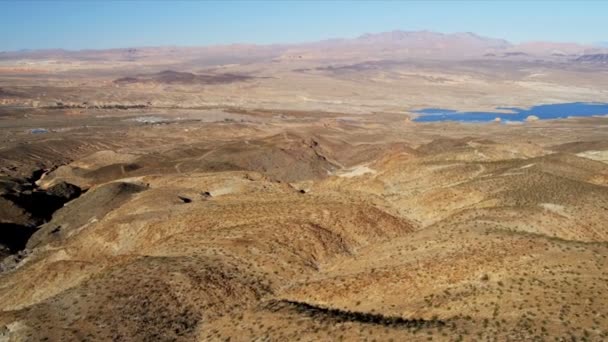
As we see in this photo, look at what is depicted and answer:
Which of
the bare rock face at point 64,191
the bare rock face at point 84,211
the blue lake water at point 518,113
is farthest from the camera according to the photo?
the blue lake water at point 518,113

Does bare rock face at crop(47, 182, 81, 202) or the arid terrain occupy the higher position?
the arid terrain

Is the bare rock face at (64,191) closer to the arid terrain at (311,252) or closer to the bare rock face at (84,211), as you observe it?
the arid terrain at (311,252)

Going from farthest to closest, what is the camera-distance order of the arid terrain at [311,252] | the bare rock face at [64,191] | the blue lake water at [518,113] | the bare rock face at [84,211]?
the blue lake water at [518,113] → the bare rock face at [64,191] → the bare rock face at [84,211] → the arid terrain at [311,252]

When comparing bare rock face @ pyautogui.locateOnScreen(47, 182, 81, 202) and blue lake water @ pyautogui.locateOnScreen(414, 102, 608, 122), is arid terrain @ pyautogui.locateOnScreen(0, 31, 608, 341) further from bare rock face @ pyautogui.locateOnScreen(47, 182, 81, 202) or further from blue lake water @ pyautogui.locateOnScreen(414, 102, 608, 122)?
blue lake water @ pyautogui.locateOnScreen(414, 102, 608, 122)

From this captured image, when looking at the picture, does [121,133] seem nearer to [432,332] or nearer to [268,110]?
[268,110]

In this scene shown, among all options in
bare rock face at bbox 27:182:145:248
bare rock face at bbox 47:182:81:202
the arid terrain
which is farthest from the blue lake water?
bare rock face at bbox 27:182:145:248

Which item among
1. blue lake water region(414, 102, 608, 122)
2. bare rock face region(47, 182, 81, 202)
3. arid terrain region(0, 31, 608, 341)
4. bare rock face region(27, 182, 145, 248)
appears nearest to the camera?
arid terrain region(0, 31, 608, 341)

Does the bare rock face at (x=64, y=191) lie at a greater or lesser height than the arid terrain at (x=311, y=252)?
lesser

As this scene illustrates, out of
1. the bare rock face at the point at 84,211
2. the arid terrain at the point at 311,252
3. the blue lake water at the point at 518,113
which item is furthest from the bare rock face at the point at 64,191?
the blue lake water at the point at 518,113

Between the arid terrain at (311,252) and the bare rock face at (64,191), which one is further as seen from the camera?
the bare rock face at (64,191)

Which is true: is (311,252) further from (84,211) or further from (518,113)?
(518,113)

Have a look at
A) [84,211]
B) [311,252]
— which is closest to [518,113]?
[84,211]
